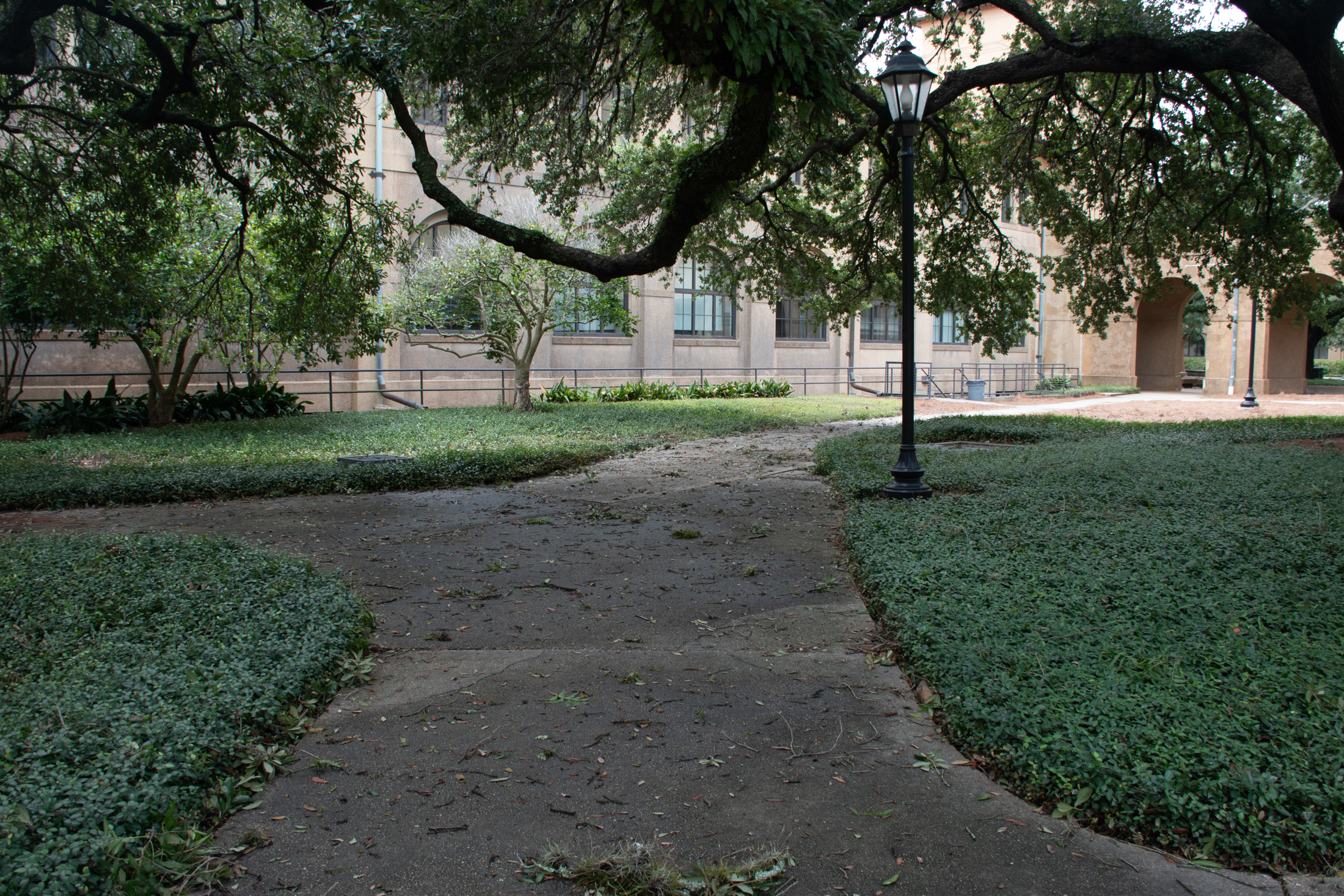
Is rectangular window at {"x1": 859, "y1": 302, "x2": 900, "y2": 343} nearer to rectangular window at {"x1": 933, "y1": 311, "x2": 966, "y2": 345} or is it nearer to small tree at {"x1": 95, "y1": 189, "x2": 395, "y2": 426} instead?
rectangular window at {"x1": 933, "y1": 311, "x2": 966, "y2": 345}

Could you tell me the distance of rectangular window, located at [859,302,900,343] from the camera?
3331 cm

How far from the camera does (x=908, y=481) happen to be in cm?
805

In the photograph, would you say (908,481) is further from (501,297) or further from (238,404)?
(238,404)

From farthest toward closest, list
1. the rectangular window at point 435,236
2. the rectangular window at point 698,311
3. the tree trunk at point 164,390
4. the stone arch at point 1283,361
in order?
the stone arch at point 1283,361, the rectangular window at point 698,311, the rectangular window at point 435,236, the tree trunk at point 164,390

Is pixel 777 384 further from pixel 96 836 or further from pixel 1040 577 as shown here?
pixel 96 836

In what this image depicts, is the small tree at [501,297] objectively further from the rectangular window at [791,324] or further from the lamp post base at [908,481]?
the lamp post base at [908,481]

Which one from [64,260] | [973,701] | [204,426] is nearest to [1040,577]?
[973,701]

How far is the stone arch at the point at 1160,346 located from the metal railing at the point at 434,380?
16.3 meters

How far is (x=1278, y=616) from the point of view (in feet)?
13.8

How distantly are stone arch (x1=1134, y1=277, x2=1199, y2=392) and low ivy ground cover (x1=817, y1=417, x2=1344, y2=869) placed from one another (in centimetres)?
3178

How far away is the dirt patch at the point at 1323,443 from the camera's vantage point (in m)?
11.0

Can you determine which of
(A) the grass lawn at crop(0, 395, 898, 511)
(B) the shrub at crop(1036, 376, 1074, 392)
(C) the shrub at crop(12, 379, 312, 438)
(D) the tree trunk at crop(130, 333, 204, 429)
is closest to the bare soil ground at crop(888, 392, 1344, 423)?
(B) the shrub at crop(1036, 376, 1074, 392)

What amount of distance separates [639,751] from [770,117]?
6.30m

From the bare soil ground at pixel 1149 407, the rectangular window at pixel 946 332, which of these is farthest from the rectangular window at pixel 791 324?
the rectangular window at pixel 946 332
